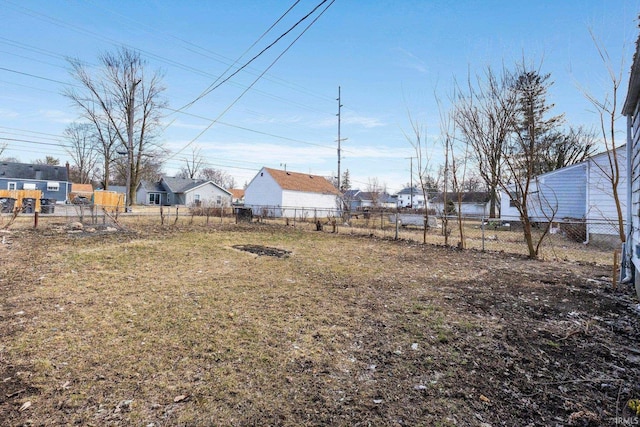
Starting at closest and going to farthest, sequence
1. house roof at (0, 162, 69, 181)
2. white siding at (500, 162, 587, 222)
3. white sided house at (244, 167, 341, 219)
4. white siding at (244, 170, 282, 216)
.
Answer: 1. white siding at (500, 162, 587, 222)
2. white sided house at (244, 167, 341, 219)
3. white siding at (244, 170, 282, 216)
4. house roof at (0, 162, 69, 181)

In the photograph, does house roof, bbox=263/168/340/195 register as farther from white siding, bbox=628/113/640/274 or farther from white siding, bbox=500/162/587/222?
white siding, bbox=628/113/640/274

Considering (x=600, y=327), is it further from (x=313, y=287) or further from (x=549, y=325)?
(x=313, y=287)

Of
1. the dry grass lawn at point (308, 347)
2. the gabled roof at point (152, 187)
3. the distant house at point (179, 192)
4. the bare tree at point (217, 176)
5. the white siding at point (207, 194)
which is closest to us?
the dry grass lawn at point (308, 347)

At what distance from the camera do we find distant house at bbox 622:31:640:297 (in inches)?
178

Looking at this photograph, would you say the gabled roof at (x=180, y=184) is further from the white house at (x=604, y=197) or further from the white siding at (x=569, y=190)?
the white house at (x=604, y=197)

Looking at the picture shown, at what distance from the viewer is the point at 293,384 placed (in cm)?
239

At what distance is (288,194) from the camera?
27109mm

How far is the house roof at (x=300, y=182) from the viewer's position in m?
27.4

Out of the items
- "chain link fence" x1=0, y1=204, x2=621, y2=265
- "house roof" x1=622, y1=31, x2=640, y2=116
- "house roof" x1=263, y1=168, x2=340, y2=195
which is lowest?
"chain link fence" x1=0, y1=204, x2=621, y2=265

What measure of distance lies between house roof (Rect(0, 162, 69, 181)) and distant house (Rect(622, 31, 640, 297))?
4948 centimetres

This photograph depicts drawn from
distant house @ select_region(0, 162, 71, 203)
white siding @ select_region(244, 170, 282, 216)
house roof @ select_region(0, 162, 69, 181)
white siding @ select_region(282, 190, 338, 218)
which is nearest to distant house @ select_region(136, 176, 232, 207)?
distant house @ select_region(0, 162, 71, 203)

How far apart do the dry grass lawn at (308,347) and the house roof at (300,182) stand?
21547mm

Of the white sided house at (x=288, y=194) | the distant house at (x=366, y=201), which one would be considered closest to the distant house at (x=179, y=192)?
the white sided house at (x=288, y=194)

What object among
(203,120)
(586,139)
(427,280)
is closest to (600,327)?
(427,280)
